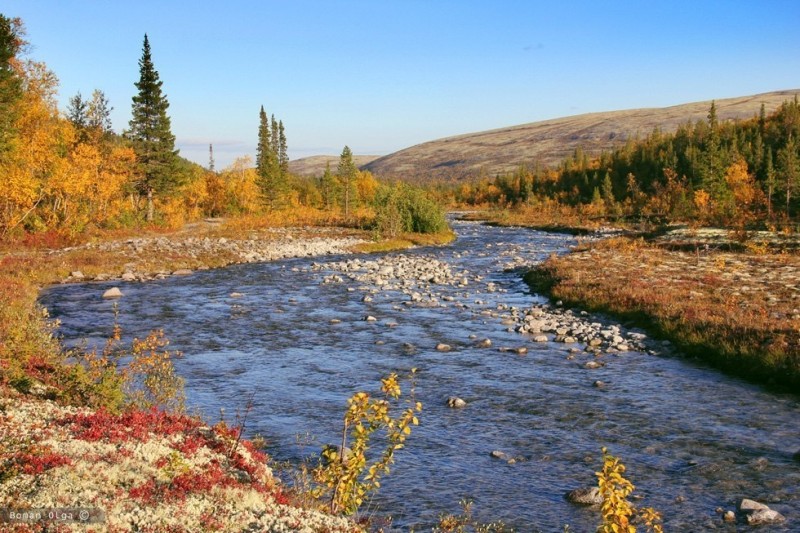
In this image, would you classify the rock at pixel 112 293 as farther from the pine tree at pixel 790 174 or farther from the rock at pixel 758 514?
the pine tree at pixel 790 174

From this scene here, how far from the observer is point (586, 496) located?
9.18 meters

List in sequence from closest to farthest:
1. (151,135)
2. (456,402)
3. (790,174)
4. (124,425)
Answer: (124,425), (456,402), (151,135), (790,174)

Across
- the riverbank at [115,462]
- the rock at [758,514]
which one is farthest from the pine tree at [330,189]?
the rock at [758,514]

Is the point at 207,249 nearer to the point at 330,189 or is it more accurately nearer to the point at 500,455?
the point at 500,455

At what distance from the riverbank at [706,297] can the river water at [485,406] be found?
108 centimetres

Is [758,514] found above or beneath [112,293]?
beneath

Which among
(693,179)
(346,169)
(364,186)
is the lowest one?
(693,179)

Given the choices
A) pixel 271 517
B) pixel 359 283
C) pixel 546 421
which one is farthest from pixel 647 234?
pixel 271 517

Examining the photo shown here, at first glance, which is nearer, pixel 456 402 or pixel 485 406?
pixel 485 406

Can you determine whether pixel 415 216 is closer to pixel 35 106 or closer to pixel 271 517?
pixel 35 106

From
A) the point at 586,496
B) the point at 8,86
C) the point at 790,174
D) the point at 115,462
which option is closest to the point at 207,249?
the point at 8,86

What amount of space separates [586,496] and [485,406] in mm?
4614

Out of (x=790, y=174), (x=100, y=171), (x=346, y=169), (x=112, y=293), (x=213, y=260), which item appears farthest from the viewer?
(x=346, y=169)

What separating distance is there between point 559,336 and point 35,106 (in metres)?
39.1
